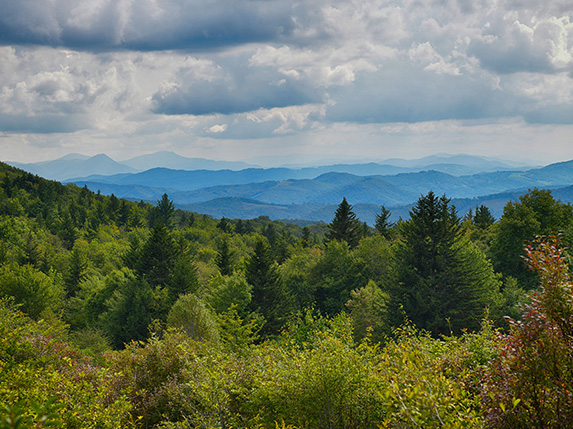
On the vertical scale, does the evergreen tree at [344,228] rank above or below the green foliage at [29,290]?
above

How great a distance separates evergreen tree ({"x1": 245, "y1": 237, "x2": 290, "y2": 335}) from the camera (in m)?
42.6

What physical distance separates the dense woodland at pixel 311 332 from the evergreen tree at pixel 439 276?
129 millimetres

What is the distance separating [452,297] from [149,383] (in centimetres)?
2620

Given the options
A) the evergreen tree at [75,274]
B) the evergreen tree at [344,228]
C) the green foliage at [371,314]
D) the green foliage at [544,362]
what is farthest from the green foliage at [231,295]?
the green foliage at [544,362]

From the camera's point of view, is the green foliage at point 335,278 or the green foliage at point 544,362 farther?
the green foliage at point 335,278

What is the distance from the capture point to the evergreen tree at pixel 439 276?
33062 millimetres

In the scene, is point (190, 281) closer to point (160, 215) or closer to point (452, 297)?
point (452, 297)

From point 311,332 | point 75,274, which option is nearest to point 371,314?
point 311,332

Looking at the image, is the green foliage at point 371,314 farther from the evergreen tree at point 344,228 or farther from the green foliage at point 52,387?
the green foliage at point 52,387

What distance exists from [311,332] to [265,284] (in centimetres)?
2070

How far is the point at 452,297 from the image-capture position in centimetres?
3378

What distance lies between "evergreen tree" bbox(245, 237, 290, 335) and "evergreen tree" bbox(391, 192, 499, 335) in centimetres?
1256

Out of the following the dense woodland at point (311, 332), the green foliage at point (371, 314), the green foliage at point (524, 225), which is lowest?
the green foliage at point (371, 314)

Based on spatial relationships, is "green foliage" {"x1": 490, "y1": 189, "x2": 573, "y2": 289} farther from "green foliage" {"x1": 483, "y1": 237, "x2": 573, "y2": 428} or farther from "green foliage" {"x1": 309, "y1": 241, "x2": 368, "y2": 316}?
"green foliage" {"x1": 483, "y1": 237, "x2": 573, "y2": 428}
